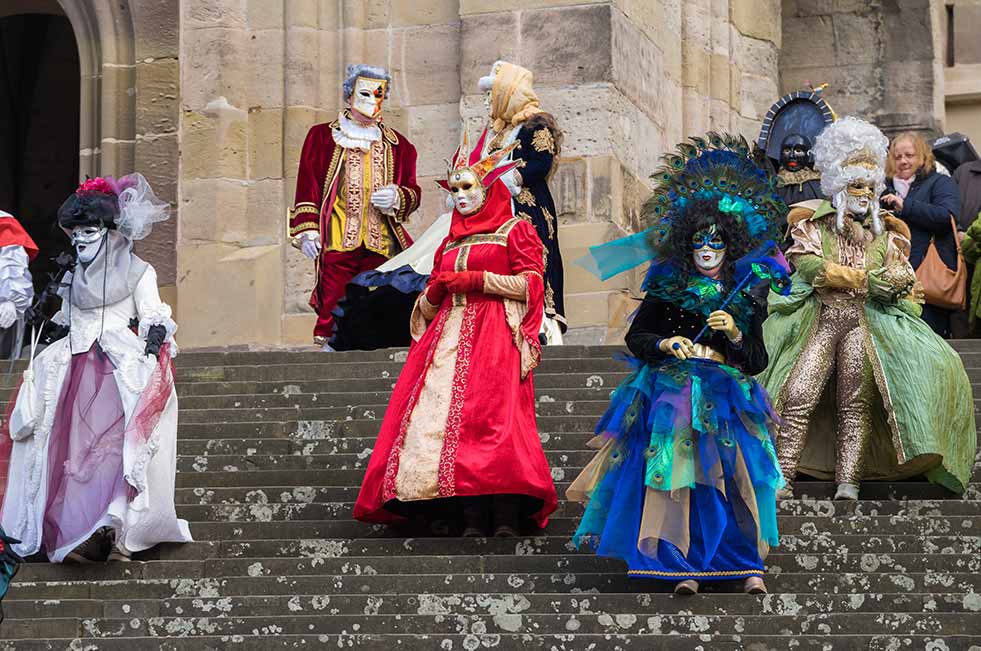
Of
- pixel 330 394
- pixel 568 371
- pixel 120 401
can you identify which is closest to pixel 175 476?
pixel 120 401

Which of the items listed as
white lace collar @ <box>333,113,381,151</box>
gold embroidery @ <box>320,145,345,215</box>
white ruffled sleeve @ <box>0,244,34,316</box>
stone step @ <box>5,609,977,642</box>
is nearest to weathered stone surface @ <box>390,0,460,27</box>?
white lace collar @ <box>333,113,381,151</box>

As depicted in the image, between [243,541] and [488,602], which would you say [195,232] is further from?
[488,602]

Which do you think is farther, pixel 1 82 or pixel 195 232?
pixel 1 82

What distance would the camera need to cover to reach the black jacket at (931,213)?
50.5 ft

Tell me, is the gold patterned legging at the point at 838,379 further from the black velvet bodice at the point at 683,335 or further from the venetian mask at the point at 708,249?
the venetian mask at the point at 708,249

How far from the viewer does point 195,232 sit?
61.1 feet

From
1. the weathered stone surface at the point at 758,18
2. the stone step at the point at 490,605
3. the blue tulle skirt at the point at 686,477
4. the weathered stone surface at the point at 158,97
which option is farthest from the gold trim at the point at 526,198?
the weathered stone surface at the point at 758,18

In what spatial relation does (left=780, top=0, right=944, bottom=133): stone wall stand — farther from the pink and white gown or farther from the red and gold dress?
the pink and white gown

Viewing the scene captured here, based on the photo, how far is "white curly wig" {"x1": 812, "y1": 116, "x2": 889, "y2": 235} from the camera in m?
12.9

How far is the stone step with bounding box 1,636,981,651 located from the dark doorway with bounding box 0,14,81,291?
13.3 metres

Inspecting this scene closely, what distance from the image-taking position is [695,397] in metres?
11.1

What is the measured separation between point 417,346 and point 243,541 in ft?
4.02

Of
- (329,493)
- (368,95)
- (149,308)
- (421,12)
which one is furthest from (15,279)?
→ (421,12)

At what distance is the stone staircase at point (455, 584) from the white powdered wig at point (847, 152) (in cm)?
151
